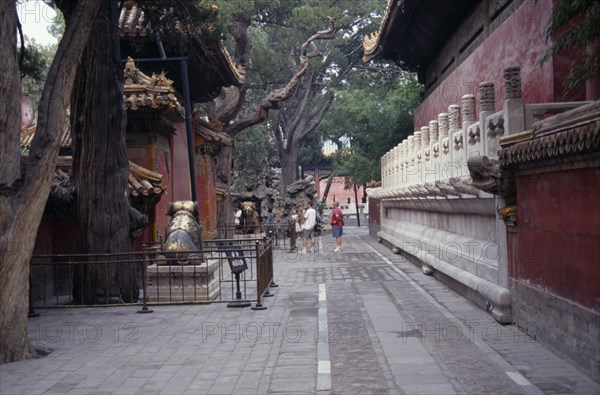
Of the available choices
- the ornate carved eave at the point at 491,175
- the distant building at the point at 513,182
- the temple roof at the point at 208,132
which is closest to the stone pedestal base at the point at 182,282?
the distant building at the point at 513,182

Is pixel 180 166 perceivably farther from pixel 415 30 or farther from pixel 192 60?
pixel 415 30

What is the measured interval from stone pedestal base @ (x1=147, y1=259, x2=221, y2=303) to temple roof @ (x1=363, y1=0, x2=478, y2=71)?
892 centimetres

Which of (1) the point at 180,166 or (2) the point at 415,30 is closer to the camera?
(2) the point at 415,30

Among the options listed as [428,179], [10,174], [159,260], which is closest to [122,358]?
[10,174]

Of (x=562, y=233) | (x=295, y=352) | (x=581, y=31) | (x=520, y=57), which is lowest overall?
(x=295, y=352)

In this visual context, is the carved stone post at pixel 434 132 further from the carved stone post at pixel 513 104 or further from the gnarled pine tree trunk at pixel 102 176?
the gnarled pine tree trunk at pixel 102 176

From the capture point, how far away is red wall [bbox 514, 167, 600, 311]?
6805mm

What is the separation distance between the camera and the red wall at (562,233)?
6.80 meters

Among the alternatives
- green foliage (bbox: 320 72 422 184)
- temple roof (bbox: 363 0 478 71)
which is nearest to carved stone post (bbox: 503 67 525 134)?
temple roof (bbox: 363 0 478 71)

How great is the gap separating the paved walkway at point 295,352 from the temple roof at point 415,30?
26.9 ft

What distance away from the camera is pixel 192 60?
20422mm

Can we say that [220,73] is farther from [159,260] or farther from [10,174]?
[10,174]

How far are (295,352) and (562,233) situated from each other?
10.6 ft

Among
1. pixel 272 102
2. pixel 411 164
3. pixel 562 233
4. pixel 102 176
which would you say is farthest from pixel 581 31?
pixel 272 102
